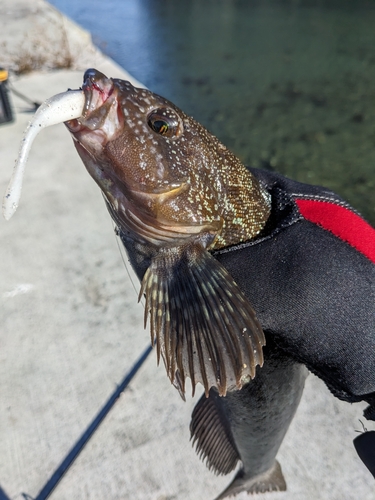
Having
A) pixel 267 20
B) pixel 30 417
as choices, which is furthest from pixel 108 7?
pixel 30 417

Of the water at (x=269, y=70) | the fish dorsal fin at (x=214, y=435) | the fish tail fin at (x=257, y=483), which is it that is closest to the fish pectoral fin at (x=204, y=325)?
the fish dorsal fin at (x=214, y=435)

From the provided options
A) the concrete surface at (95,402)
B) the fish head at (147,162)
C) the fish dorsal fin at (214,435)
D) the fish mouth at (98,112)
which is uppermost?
the fish mouth at (98,112)

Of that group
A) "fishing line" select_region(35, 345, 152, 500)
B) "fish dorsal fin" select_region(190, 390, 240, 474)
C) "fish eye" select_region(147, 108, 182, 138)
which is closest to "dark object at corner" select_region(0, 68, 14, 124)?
"fishing line" select_region(35, 345, 152, 500)

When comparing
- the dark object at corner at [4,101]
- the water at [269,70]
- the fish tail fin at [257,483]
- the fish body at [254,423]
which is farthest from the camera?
the water at [269,70]

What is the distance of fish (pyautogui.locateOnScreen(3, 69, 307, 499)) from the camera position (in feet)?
3.96

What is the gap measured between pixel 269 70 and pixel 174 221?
30.6 feet

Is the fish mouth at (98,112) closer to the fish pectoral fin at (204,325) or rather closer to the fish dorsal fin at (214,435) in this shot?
the fish pectoral fin at (204,325)

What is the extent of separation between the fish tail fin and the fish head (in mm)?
1374

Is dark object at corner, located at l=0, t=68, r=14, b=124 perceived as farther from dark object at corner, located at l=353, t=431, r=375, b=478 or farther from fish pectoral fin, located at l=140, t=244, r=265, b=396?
dark object at corner, located at l=353, t=431, r=375, b=478

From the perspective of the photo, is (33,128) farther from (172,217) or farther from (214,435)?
(214,435)

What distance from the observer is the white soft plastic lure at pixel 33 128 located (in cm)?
106

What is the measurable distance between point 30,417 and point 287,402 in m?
1.54

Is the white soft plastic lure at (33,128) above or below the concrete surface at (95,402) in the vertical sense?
above

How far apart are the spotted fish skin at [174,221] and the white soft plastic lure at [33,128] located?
62 mm
